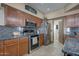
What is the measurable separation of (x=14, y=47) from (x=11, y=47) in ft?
0.42

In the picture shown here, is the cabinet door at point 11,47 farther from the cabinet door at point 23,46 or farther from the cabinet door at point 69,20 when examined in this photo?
the cabinet door at point 69,20

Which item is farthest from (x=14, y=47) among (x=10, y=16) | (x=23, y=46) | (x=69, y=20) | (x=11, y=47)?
(x=69, y=20)

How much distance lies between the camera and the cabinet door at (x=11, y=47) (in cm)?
203

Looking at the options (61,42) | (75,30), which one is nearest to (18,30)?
(61,42)

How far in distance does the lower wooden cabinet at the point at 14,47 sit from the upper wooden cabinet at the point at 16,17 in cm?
58

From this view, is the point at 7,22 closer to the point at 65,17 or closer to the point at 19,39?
the point at 19,39

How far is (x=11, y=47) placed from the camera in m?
2.21

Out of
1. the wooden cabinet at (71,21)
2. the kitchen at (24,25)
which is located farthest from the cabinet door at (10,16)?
the wooden cabinet at (71,21)

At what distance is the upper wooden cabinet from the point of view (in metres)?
2.37

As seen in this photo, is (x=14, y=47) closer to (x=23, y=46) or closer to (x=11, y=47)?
(x=11, y=47)

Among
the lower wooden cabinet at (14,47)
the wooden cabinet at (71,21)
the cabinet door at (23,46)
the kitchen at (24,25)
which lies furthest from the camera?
the cabinet door at (23,46)

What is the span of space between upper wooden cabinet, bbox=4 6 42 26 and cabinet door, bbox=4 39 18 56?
1.88 ft

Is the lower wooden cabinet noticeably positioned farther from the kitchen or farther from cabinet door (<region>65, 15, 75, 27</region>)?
cabinet door (<region>65, 15, 75, 27</region>)

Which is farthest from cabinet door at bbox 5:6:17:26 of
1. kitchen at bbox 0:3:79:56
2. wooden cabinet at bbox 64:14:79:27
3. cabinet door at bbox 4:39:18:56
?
wooden cabinet at bbox 64:14:79:27
